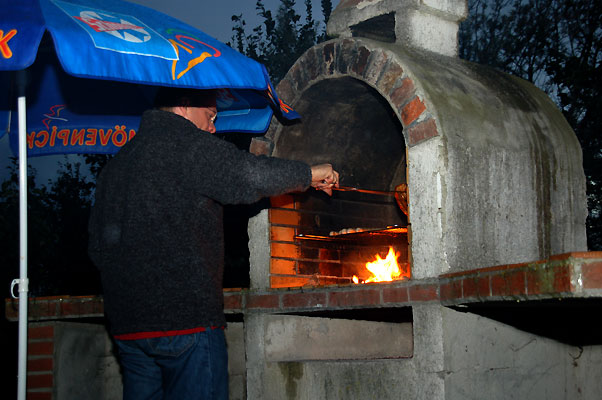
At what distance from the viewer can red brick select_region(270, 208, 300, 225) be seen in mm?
5203

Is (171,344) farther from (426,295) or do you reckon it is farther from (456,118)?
(456,118)

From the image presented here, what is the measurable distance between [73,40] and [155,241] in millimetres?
1118

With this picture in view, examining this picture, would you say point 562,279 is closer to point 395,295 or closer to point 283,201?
point 395,295

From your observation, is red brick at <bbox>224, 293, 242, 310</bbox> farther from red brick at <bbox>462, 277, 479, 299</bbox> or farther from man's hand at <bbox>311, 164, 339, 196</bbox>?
man's hand at <bbox>311, 164, 339, 196</bbox>

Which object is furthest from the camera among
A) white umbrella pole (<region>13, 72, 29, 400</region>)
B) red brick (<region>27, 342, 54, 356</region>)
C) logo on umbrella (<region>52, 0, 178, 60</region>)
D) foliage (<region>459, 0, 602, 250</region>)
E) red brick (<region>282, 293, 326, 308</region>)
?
foliage (<region>459, 0, 602, 250</region>)

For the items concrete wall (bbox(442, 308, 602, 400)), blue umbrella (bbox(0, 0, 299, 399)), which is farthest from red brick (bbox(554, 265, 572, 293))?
blue umbrella (bbox(0, 0, 299, 399))

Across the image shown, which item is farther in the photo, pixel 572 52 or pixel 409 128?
pixel 572 52

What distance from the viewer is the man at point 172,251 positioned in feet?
8.32

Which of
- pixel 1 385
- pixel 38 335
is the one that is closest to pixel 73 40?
pixel 38 335

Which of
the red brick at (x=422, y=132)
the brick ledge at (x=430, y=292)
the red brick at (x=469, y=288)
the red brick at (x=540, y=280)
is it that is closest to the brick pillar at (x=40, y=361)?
the brick ledge at (x=430, y=292)

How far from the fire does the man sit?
296 cm

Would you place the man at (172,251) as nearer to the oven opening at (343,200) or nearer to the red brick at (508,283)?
the red brick at (508,283)

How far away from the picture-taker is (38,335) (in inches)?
211

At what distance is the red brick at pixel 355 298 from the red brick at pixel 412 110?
1.06 m
